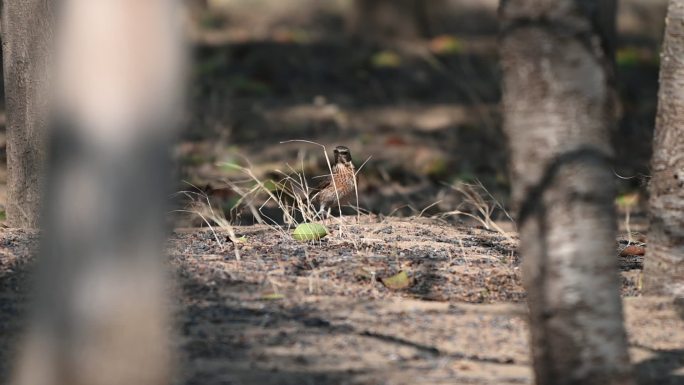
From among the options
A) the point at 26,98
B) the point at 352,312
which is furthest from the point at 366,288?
the point at 26,98

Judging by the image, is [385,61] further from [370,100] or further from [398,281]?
[398,281]

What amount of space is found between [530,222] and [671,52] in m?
1.97

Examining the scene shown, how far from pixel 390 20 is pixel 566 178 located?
13.9 meters

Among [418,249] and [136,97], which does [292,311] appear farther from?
[136,97]

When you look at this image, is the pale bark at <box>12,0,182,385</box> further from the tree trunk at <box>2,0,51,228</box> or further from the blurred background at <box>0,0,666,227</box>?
the blurred background at <box>0,0,666,227</box>

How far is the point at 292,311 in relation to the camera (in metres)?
5.14

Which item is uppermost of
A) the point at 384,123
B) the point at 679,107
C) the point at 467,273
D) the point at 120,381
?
the point at 384,123

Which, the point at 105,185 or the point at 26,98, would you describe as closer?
the point at 105,185

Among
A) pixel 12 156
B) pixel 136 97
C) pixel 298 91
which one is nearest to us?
pixel 136 97

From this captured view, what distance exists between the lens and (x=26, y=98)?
6.85m

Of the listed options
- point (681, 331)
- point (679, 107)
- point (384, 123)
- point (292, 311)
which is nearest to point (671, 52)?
point (679, 107)

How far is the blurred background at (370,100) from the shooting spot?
37.8ft

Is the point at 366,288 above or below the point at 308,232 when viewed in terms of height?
below

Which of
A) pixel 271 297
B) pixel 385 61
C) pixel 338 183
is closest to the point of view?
pixel 271 297
